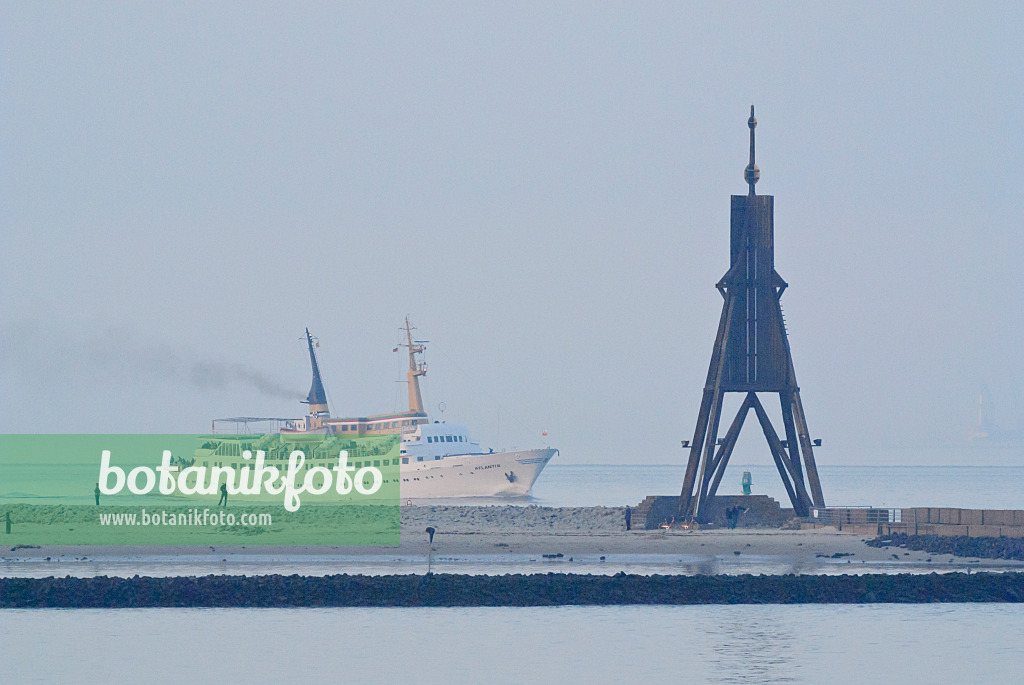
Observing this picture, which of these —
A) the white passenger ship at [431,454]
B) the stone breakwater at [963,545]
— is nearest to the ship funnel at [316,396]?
the white passenger ship at [431,454]

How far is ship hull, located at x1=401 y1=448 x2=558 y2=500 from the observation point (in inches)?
3356

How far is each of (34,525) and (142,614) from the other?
28.1m

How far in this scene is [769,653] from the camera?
994 inches

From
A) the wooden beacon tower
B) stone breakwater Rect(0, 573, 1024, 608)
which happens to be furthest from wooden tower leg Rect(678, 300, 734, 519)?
stone breakwater Rect(0, 573, 1024, 608)

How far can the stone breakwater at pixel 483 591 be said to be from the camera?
3009cm

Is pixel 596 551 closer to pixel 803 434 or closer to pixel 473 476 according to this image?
pixel 803 434

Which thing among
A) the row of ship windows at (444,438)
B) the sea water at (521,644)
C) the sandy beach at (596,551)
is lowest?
the sea water at (521,644)

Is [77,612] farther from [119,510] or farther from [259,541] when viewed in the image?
[119,510]

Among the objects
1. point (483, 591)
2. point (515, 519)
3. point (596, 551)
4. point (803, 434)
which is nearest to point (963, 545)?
point (803, 434)

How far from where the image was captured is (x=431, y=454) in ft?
283

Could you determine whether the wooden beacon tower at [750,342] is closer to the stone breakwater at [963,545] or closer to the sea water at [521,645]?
the stone breakwater at [963,545]

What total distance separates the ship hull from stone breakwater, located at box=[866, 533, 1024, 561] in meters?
46.7

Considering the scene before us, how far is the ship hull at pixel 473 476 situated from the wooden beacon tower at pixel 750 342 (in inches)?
1711

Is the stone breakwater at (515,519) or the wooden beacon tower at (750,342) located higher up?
the wooden beacon tower at (750,342)
